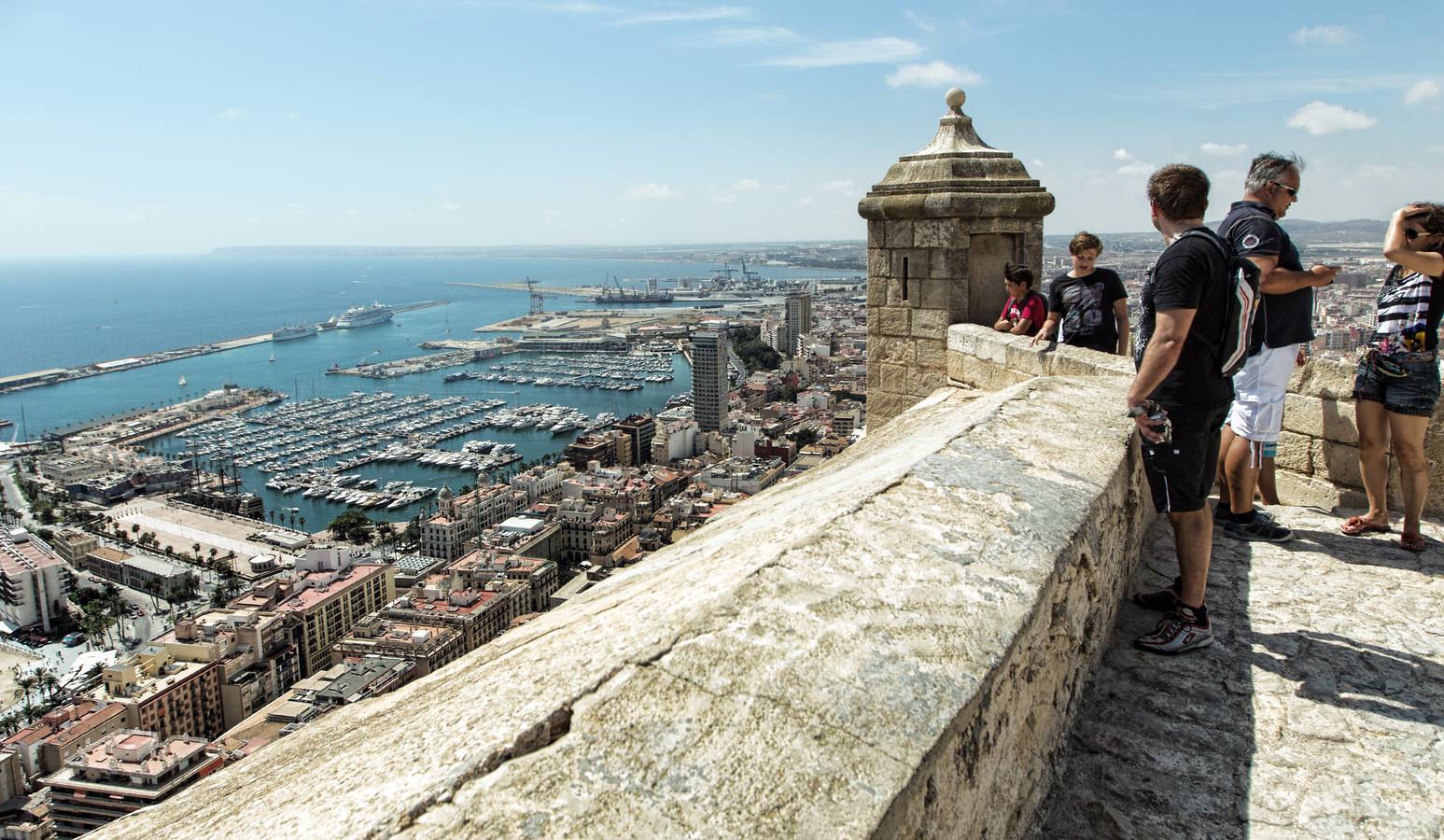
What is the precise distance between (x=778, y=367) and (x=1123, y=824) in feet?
200

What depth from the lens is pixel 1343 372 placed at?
306cm

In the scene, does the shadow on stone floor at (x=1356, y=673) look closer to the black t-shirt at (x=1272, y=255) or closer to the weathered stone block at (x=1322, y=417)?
the black t-shirt at (x=1272, y=255)

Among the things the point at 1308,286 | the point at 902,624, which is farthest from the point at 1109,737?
the point at 1308,286

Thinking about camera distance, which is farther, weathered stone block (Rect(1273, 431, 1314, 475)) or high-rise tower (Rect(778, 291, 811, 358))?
high-rise tower (Rect(778, 291, 811, 358))

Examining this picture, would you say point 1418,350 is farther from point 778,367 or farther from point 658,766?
point 778,367

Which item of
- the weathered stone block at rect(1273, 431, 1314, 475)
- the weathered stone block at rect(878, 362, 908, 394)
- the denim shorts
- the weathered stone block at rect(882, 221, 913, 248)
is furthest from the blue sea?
the denim shorts

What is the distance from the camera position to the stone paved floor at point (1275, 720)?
1499 mm

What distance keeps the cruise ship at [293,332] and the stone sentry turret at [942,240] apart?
87931 mm

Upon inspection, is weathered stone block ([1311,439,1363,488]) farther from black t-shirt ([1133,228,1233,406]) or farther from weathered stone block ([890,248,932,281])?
weathered stone block ([890,248,932,281])

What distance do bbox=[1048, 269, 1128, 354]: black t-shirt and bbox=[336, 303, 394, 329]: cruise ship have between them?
96205 mm

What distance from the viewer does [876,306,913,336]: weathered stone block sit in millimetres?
4684

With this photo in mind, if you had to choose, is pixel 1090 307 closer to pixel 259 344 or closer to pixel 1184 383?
pixel 1184 383

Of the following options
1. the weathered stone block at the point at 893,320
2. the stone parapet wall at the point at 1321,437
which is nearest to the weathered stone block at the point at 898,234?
the weathered stone block at the point at 893,320

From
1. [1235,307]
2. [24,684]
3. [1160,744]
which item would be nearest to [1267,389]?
[1235,307]
